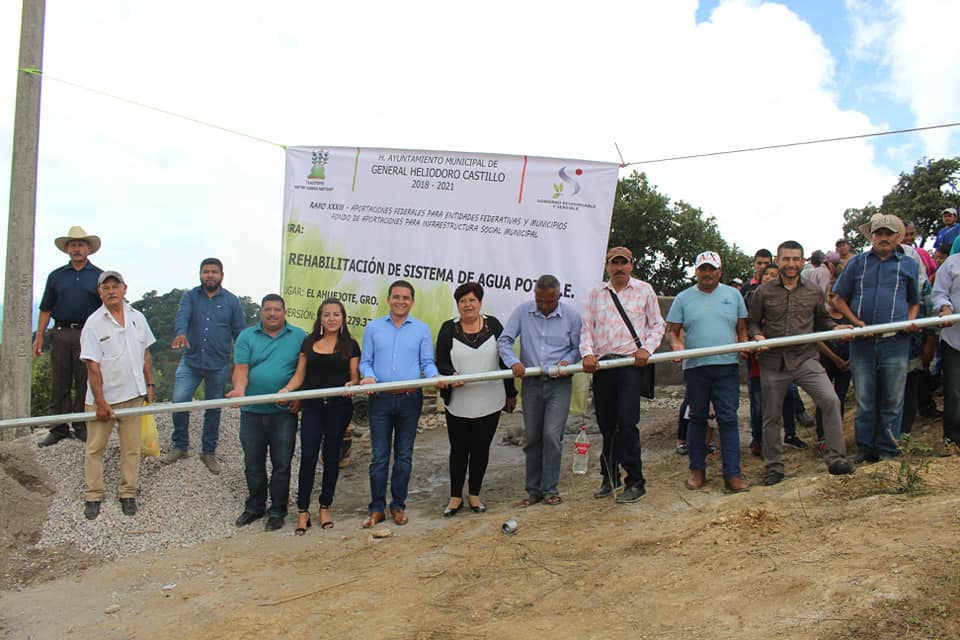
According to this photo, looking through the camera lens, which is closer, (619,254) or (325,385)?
A: (619,254)

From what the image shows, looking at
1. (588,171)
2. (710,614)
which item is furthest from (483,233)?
(710,614)

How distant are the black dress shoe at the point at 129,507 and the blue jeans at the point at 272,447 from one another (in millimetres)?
930

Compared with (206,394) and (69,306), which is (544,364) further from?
(69,306)

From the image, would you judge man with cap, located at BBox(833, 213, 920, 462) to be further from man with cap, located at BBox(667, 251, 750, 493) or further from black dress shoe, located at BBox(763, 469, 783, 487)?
man with cap, located at BBox(667, 251, 750, 493)

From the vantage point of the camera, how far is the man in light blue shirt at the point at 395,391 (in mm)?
5688

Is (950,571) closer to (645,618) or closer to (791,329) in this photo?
(645,618)

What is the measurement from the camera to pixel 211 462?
6.92 meters

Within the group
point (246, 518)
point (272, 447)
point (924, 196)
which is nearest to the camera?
point (272, 447)

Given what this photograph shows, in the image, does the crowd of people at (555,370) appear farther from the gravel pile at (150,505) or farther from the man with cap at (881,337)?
the gravel pile at (150,505)

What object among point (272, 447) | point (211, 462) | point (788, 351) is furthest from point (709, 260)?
point (211, 462)

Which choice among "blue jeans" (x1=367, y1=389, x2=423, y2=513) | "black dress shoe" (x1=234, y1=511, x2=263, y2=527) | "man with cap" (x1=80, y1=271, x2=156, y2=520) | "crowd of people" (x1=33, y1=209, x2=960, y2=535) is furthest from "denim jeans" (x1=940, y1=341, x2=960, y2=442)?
"man with cap" (x1=80, y1=271, x2=156, y2=520)

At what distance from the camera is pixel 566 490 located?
20.6ft

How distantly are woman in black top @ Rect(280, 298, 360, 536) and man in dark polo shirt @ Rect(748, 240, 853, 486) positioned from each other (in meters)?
3.14

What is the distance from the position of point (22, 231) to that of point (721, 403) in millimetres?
6585
